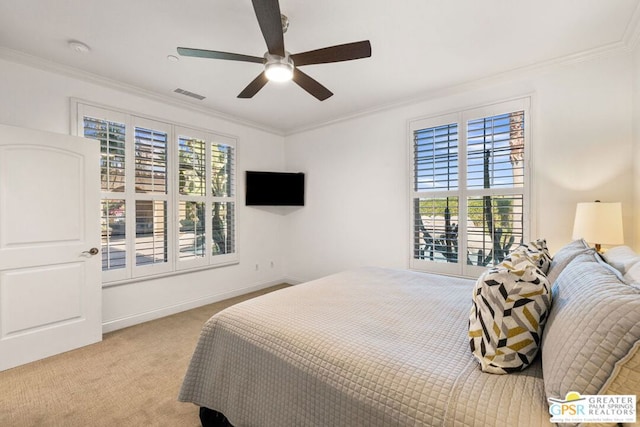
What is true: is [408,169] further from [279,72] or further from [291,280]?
[291,280]

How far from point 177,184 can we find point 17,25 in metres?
1.85

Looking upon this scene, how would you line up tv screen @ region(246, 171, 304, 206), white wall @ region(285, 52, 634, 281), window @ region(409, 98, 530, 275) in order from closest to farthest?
white wall @ region(285, 52, 634, 281) < window @ region(409, 98, 530, 275) < tv screen @ region(246, 171, 304, 206)

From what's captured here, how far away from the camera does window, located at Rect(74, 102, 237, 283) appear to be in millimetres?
3064

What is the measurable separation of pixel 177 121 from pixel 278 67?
2.21 metres

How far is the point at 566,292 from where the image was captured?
1.10 meters

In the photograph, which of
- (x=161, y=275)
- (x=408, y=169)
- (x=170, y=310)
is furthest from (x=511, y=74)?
(x=170, y=310)

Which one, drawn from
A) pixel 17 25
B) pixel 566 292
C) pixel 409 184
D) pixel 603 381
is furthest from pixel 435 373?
pixel 17 25

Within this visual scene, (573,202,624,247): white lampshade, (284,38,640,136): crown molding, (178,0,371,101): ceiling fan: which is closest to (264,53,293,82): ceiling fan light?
(178,0,371,101): ceiling fan

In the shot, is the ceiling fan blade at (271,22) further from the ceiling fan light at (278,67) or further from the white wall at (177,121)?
the white wall at (177,121)

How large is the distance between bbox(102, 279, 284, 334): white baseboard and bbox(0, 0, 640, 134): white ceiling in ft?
8.57

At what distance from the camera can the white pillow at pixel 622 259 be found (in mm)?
1317

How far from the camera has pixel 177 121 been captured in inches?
143

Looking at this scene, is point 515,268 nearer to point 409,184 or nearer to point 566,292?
point 566,292

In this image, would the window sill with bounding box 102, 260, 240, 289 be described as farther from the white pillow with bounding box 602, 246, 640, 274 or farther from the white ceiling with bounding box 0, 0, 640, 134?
the white pillow with bounding box 602, 246, 640, 274
